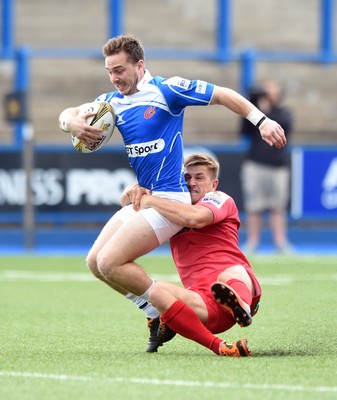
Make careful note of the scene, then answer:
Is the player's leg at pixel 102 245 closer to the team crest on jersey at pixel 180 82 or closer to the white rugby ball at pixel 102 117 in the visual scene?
the white rugby ball at pixel 102 117

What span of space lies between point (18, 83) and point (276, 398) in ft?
45.8

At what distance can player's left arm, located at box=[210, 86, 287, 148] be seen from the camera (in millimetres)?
7199

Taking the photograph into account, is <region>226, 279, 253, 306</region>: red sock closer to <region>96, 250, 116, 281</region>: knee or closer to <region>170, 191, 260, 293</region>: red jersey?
<region>170, 191, 260, 293</region>: red jersey

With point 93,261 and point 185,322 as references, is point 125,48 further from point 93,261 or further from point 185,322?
point 185,322

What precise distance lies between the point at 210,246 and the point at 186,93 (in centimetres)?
99

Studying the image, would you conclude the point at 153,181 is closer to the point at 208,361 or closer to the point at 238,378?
the point at 208,361

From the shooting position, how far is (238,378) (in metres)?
6.20

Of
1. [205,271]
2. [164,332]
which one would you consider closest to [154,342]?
[164,332]

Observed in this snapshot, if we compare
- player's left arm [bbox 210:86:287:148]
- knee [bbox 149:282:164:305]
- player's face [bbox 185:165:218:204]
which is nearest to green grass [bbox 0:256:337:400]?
knee [bbox 149:282:164:305]

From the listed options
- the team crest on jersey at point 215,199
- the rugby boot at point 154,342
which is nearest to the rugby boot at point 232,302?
the rugby boot at point 154,342

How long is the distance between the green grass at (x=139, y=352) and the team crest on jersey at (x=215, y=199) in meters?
0.94

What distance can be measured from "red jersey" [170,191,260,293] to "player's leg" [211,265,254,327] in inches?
5.0

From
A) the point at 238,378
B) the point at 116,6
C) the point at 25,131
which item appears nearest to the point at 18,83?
the point at 25,131

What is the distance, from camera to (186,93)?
7484mm
